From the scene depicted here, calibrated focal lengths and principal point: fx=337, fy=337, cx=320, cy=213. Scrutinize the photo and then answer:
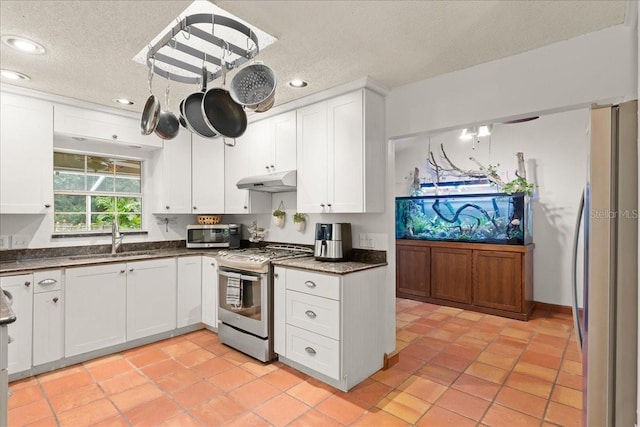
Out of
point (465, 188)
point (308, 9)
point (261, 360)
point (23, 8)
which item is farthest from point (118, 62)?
point (465, 188)

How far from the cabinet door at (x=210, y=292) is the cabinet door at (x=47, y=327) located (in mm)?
1258

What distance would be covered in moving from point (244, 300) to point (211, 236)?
3.84ft

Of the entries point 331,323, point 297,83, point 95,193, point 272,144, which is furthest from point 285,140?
point 95,193

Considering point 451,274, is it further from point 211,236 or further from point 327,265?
point 211,236

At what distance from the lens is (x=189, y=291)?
365cm

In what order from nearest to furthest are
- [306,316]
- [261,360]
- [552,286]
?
[306,316] → [261,360] → [552,286]

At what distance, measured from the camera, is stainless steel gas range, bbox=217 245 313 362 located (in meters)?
2.95

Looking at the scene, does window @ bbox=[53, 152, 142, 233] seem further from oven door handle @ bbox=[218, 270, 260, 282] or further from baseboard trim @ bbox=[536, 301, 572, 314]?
baseboard trim @ bbox=[536, 301, 572, 314]

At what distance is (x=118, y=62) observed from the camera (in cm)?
237

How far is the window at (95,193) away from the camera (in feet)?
11.2

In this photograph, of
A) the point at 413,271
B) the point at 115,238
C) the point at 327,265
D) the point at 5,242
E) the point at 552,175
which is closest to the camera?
the point at 327,265

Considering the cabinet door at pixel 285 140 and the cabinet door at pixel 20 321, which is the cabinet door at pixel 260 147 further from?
the cabinet door at pixel 20 321

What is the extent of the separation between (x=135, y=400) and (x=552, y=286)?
4.79 m

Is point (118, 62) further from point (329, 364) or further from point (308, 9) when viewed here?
point (329, 364)
